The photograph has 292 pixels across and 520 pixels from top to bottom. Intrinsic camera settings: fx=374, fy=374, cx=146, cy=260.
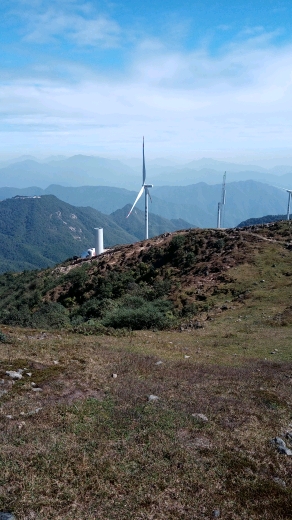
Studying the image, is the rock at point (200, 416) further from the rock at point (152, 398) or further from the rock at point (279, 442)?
the rock at point (279, 442)

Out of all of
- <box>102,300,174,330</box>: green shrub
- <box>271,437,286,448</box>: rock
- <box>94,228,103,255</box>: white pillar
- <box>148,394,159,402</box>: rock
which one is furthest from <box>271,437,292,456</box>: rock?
<box>94,228,103,255</box>: white pillar

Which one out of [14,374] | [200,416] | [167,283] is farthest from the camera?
[167,283]

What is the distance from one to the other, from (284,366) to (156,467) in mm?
10089

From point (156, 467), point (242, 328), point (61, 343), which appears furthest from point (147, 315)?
point (156, 467)

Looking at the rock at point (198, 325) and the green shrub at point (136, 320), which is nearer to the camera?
the rock at point (198, 325)

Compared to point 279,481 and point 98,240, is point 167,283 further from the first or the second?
point 98,240

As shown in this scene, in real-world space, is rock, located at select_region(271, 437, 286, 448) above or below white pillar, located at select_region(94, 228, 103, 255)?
above

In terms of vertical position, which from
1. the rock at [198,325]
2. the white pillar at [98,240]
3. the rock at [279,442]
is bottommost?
the white pillar at [98,240]

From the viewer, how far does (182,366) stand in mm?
15523

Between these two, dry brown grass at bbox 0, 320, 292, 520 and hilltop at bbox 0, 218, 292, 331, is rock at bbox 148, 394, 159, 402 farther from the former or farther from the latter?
hilltop at bbox 0, 218, 292, 331

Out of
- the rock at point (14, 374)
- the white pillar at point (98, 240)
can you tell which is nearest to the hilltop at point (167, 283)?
the rock at point (14, 374)

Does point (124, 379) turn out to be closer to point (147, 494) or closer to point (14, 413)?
point (14, 413)

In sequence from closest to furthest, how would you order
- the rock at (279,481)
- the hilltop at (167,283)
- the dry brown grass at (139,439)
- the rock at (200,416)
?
the dry brown grass at (139,439)
the rock at (279,481)
the rock at (200,416)
the hilltop at (167,283)

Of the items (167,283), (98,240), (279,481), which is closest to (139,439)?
(279,481)
